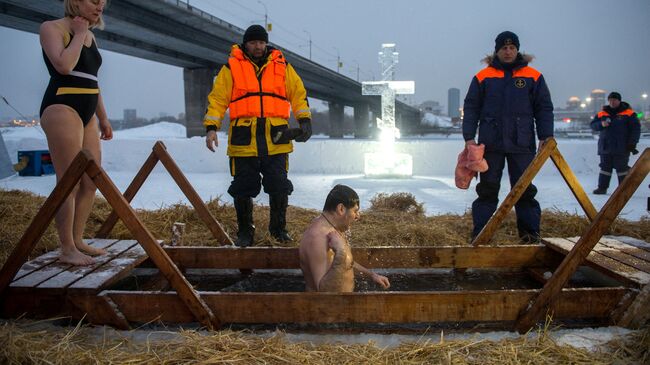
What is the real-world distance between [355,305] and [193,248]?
64.3 inches

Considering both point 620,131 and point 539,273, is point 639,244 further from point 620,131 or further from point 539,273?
point 620,131

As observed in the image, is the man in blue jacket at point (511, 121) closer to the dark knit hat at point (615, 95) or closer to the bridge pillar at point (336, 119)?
the dark knit hat at point (615, 95)

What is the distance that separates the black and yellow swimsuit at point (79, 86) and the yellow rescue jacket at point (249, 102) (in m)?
1.12

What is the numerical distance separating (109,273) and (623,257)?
3.43m

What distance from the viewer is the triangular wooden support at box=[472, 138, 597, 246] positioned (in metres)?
3.37

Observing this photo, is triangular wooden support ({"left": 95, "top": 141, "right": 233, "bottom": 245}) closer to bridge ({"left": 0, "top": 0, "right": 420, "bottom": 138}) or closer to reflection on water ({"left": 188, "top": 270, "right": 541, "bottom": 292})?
reflection on water ({"left": 188, "top": 270, "right": 541, "bottom": 292})

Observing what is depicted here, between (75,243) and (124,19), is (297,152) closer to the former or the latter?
(124,19)

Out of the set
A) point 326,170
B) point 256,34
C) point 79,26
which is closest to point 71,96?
point 79,26

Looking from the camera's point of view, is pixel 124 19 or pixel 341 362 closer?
pixel 341 362

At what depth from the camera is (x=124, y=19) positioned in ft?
47.1

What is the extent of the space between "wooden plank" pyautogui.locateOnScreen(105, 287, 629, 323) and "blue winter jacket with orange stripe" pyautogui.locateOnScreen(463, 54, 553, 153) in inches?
84.5

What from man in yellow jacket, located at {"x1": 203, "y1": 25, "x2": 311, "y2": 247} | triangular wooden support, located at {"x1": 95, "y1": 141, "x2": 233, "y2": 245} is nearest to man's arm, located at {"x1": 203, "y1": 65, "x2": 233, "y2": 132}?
man in yellow jacket, located at {"x1": 203, "y1": 25, "x2": 311, "y2": 247}

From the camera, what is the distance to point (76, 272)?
284cm

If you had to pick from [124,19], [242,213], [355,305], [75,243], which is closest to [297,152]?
[124,19]
